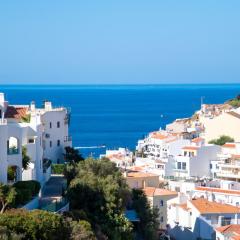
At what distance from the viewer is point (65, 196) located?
33406 millimetres

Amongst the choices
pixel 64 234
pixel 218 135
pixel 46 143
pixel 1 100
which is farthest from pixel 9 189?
pixel 218 135

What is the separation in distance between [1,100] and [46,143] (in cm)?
529

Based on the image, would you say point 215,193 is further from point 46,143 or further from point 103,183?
point 103,183

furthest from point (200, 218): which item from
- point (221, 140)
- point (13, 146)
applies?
point (221, 140)

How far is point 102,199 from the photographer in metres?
34.1

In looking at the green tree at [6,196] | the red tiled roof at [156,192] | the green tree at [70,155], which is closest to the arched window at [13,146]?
the green tree at [6,196]

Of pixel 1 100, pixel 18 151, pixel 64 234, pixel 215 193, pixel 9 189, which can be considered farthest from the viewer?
pixel 215 193

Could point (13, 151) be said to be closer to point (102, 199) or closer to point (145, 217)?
point (102, 199)

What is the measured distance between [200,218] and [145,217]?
6.81 meters

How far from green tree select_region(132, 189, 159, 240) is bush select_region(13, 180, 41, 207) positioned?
860 centimetres

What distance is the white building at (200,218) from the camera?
45562 mm

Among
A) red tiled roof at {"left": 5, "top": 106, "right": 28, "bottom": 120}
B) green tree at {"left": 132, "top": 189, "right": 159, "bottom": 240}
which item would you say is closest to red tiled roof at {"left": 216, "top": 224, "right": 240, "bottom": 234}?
green tree at {"left": 132, "top": 189, "right": 159, "bottom": 240}

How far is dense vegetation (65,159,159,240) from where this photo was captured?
1264 inches

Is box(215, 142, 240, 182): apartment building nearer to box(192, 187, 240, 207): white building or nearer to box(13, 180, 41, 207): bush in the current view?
box(192, 187, 240, 207): white building
